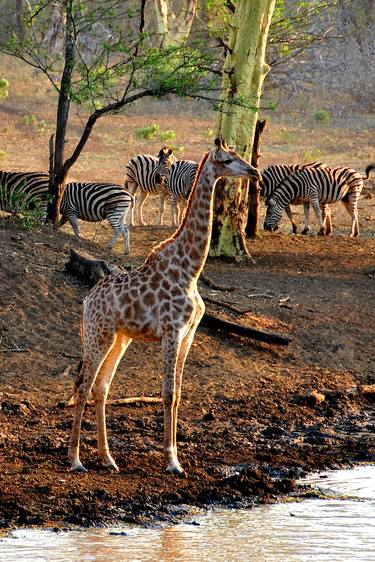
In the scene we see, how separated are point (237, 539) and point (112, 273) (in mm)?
4857

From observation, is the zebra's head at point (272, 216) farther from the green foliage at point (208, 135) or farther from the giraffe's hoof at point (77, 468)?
the giraffe's hoof at point (77, 468)

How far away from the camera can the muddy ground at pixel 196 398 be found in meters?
7.64

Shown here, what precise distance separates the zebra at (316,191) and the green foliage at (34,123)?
10865 mm

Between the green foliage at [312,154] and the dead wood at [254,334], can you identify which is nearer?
the dead wood at [254,334]

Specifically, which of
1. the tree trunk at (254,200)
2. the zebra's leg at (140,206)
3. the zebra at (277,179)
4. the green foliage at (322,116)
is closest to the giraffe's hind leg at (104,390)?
the tree trunk at (254,200)

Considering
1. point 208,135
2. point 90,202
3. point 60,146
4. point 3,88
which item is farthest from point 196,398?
point 3,88

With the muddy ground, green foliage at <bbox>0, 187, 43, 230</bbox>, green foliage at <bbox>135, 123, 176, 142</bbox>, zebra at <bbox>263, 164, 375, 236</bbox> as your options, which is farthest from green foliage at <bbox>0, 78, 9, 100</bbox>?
green foliage at <bbox>0, 187, 43, 230</bbox>

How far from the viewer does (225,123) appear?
16.5m

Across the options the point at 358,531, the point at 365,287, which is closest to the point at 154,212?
the point at 365,287

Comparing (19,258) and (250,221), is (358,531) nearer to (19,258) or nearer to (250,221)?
(19,258)

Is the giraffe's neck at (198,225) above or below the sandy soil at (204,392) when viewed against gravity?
above

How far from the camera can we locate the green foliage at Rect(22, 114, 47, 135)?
31094 mm

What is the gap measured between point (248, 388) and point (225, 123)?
6.51 metres

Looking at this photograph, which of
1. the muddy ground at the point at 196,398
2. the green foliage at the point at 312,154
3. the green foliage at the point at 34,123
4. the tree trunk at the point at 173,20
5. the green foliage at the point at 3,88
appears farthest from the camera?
the green foliage at the point at 3,88
